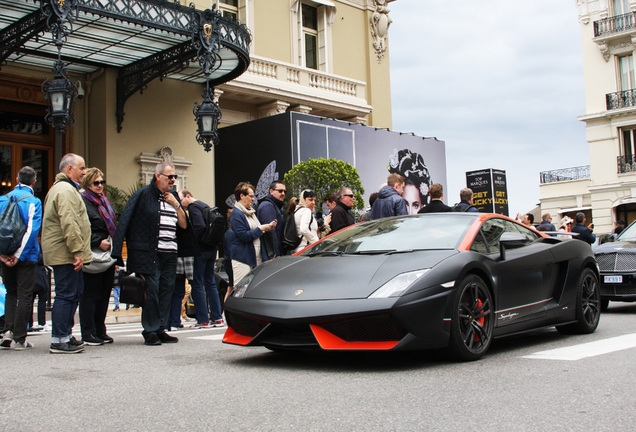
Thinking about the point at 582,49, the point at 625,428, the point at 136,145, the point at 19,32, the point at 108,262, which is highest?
the point at 582,49

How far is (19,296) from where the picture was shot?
6.99 metres

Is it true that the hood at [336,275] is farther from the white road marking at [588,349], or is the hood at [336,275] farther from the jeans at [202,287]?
the jeans at [202,287]

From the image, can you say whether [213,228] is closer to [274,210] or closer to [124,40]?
[274,210]

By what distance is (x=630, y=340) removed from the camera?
647cm

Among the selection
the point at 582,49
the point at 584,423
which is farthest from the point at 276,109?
the point at 582,49

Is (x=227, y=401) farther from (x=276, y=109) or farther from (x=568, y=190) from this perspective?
(x=568, y=190)

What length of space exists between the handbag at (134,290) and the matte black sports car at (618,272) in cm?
619

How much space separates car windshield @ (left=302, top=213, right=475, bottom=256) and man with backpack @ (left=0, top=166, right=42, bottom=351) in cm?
279

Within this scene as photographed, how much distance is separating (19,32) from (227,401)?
41.9 feet

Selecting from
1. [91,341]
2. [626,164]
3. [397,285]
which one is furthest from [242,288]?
[626,164]

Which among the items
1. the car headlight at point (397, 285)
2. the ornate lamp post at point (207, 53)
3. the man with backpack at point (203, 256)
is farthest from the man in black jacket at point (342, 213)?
the ornate lamp post at point (207, 53)

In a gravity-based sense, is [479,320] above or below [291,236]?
below

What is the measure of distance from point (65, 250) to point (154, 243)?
2.82 ft

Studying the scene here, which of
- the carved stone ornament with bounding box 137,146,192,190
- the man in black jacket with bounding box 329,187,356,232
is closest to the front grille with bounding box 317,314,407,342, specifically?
the man in black jacket with bounding box 329,187,356,232
